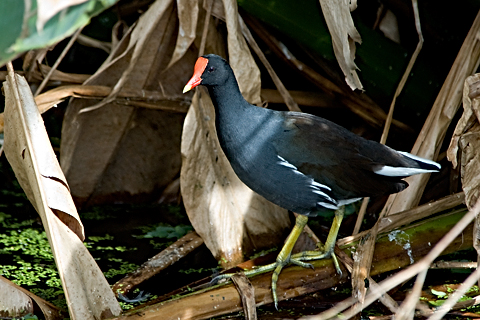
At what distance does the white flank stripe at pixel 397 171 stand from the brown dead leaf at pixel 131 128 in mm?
1028

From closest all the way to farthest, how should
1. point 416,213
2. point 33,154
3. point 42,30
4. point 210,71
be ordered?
point 42,30 → point 33,154 → point 210,71 → point 416,213

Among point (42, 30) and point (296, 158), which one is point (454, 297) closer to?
point (42, 30)

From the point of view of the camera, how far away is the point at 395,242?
185cm

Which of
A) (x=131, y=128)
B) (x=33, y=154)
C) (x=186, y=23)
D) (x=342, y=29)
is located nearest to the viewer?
(x=33, y=154)

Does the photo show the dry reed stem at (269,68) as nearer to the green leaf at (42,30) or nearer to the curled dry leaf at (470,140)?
the curled dry leaf at (470,140)

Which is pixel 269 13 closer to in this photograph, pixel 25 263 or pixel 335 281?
pixel 335 281

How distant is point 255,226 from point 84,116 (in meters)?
0.95

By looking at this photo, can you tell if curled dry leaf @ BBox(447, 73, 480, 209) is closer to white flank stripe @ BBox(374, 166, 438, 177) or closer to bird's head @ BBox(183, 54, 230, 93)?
white flank stripe @ BBox(374, 166, 438, 177)

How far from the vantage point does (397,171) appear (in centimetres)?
176

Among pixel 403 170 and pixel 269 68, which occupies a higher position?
pixel 269 68

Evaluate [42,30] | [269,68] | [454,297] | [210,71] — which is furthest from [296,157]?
[42,30]

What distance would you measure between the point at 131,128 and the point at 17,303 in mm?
1229

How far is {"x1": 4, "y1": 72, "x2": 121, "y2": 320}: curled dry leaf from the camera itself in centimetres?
146

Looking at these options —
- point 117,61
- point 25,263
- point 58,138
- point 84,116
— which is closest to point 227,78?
point 117,61
